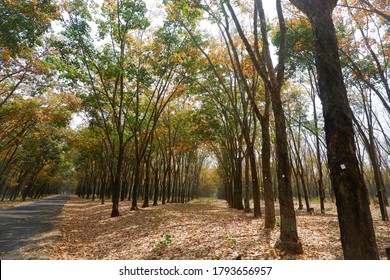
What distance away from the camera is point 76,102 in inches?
804

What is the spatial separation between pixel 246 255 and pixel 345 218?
3866 millimetres

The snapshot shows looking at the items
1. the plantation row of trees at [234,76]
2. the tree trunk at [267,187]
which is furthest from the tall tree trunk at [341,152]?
the tree trunk at [267,187]

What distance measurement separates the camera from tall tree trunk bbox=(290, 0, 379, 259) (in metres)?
3.32

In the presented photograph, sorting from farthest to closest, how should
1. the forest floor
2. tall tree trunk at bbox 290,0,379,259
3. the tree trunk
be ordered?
1. the tree trunk
2. the forest floor
3. tall tree trunk at bbox 290,0,379,259

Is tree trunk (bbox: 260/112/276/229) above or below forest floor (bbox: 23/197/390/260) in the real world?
above

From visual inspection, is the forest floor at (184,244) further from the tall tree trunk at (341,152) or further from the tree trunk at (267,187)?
the tall tree trunk at (341,152)

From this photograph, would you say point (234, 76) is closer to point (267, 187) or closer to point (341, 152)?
point (267, 187)

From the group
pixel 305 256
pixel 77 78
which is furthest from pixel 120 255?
pixel 77 78

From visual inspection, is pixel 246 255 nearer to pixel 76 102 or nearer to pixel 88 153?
pixel 76 102

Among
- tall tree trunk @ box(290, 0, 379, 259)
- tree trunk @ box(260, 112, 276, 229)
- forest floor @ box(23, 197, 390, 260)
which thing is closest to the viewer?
tall tree trunk @ box(290, 0, 379, 259)

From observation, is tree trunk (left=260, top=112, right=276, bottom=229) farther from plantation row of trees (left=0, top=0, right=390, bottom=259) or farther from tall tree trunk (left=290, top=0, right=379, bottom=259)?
tall tree trunk (left=290, top=0, right=379, bottom=259)

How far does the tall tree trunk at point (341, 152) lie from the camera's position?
3320 mm

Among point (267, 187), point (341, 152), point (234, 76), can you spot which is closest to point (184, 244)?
point (267, 187)

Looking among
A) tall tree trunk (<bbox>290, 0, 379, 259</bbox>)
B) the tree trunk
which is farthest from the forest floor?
tall tree trunk (<bbox>290, 0, 379, 259</bbox>)
